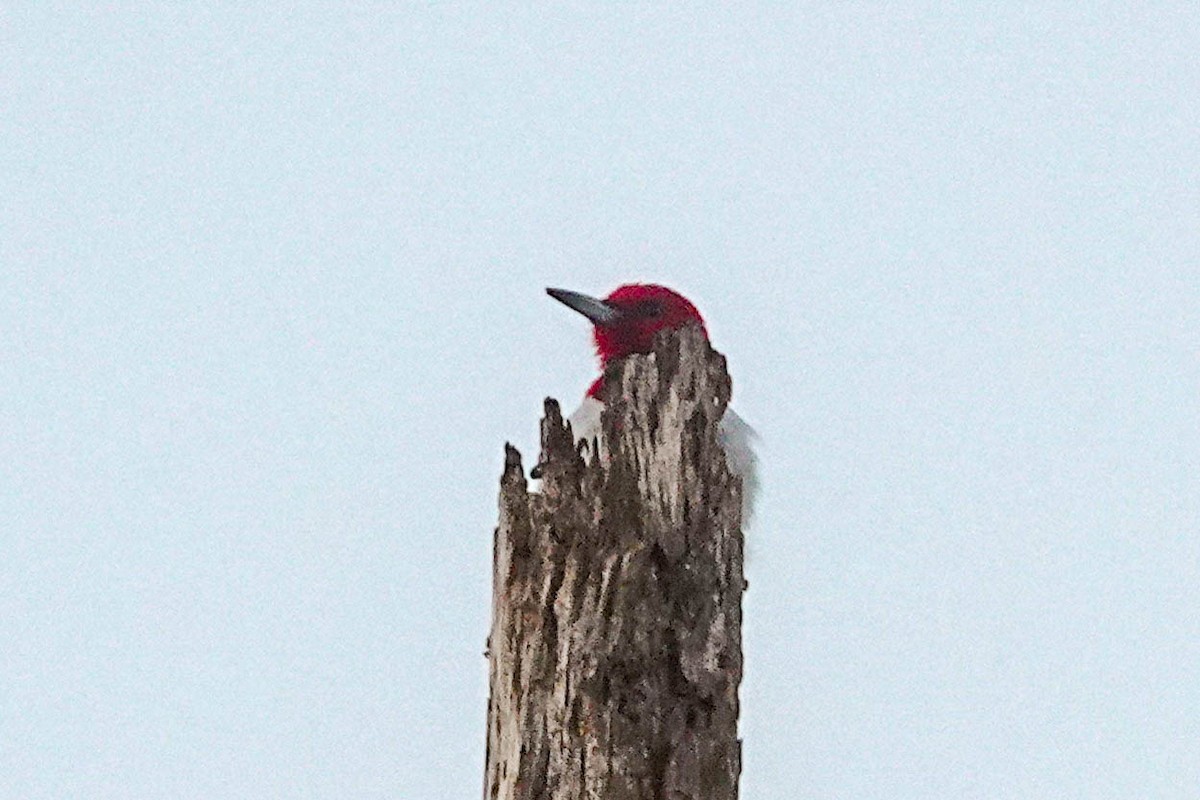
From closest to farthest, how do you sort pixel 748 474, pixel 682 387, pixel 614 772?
1. pixel 614 772
2. pixel 682 387
3. pixel 748 474

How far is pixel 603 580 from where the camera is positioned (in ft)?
14.8

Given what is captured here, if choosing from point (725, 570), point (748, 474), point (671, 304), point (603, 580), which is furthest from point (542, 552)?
point (671, 304)

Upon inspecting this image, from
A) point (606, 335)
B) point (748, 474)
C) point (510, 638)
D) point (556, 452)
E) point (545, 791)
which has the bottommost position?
point (545, 791)

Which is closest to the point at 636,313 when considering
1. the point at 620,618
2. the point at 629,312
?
the point at 629,312

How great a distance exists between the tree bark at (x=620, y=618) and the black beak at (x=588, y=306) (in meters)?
2.52

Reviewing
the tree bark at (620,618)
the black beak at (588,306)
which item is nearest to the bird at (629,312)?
the black beak at (588,306)

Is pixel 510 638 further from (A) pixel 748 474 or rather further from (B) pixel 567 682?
(A) pixel 748 474

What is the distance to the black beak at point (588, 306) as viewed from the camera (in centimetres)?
734

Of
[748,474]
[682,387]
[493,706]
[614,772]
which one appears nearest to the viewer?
[614,772]

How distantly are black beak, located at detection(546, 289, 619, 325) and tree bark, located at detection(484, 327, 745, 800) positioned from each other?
2521mm

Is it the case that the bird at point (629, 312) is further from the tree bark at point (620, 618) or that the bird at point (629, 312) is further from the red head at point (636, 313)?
the tree bark at point (620, 618)

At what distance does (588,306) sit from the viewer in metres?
7.46

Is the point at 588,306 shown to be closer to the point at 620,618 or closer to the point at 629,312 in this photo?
the point at 629,312

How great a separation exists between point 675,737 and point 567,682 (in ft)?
0.95
